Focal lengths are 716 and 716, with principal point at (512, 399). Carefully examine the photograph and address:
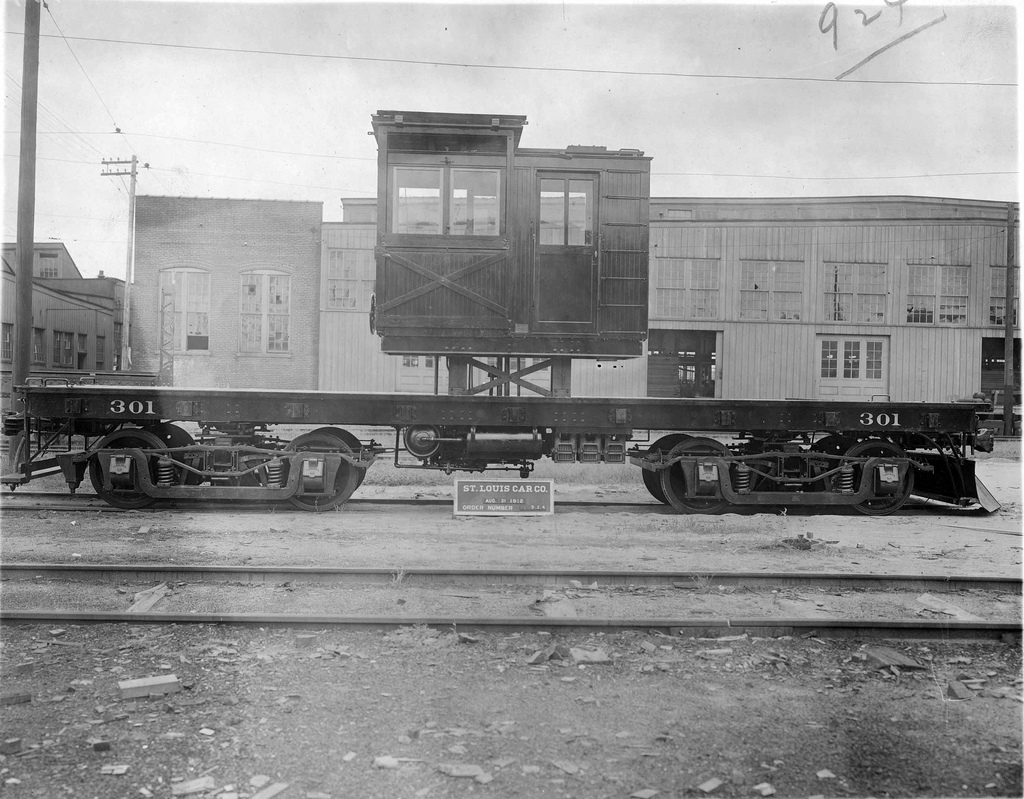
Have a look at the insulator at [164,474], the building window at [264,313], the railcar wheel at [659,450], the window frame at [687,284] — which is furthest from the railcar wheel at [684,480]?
the building window at [264,313]

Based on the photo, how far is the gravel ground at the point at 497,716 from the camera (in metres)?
2.86

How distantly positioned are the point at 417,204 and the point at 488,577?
15.4 feet

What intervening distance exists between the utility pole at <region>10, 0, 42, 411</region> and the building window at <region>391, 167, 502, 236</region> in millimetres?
4771

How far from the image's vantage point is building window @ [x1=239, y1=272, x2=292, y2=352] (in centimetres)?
1742

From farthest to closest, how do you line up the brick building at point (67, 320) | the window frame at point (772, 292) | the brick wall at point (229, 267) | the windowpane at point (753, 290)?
1. the brick building at point (67, 320)
2. the windowpane at point (753, 290)
3. the window frame at point (772, 292)
4. the brick wall at point (229, 267)

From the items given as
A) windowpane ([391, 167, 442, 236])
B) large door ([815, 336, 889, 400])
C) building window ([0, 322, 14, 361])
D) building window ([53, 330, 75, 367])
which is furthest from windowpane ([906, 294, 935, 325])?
building window ([53, 330, 75, 367])

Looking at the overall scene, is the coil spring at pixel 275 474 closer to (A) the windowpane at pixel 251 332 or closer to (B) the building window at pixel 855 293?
(A) the windowpane at pixel 251 332

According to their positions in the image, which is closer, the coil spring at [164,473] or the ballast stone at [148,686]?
the ballast stone at [148,686]

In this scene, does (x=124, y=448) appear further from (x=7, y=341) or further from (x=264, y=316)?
(x=7, y=341)

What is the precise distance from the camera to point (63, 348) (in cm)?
2611

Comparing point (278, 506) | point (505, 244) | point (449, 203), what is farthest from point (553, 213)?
point (278, 506)

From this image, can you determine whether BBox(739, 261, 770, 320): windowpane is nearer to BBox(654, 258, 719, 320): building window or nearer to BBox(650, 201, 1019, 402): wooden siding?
BBox(650, 201, 1019, 402): wooden siding

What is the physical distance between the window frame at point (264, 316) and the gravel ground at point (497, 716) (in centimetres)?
1343

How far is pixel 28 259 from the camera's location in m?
9.58
